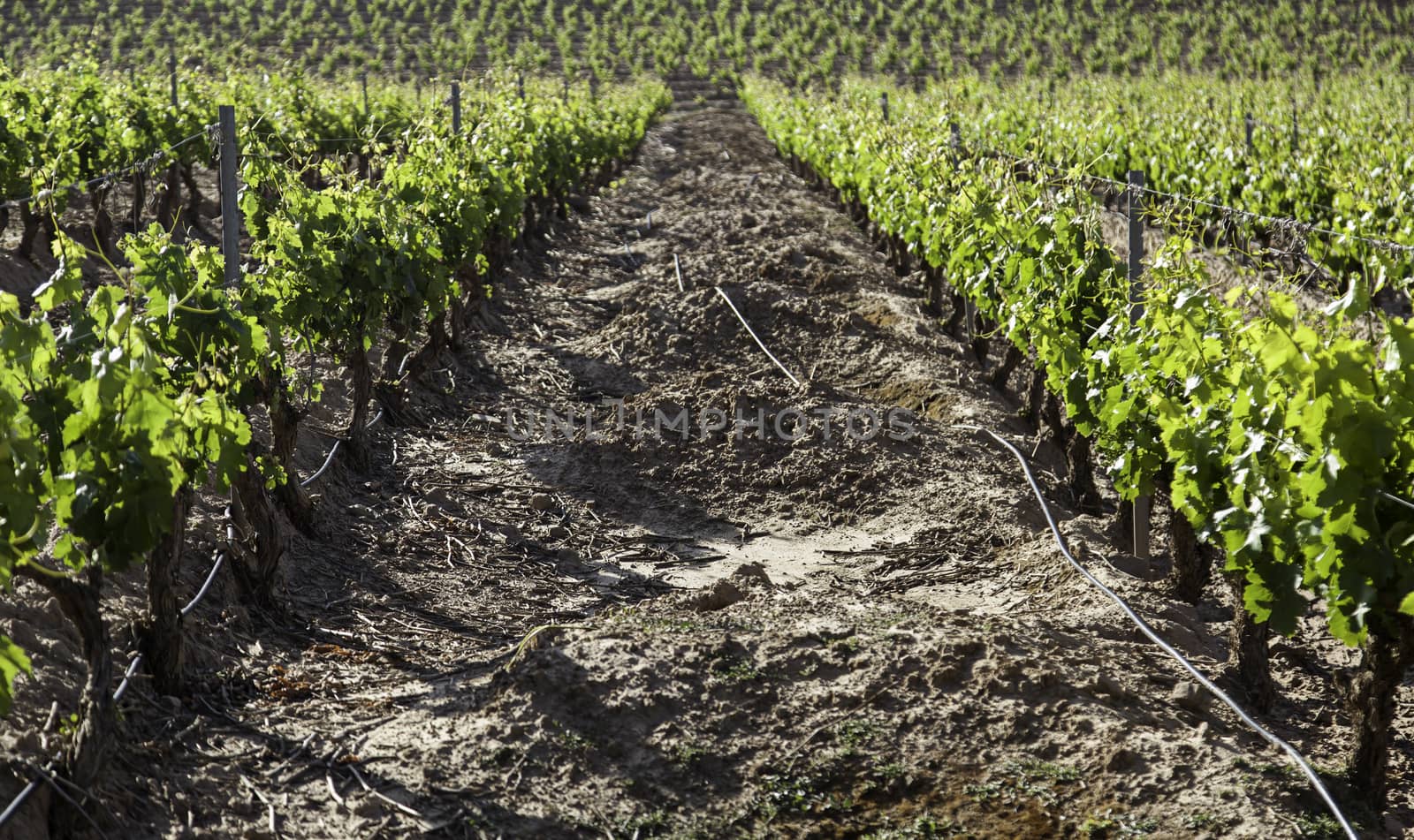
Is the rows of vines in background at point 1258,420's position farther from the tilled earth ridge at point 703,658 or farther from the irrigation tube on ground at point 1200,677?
the tilled earth ridge at point 703,658

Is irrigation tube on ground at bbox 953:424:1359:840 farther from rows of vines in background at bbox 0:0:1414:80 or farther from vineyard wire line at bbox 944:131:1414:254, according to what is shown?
rows of vines in background at bbox 0:0:1414:80

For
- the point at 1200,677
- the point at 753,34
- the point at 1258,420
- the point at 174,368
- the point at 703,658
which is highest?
the point at 174,368

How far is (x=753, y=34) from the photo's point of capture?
5462cm

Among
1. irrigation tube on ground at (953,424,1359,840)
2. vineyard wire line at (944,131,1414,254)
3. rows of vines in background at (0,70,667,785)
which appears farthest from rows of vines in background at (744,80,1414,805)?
rows of vines in background at (0,70,667,785)

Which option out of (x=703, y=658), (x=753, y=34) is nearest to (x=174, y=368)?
(x=703, y=658)

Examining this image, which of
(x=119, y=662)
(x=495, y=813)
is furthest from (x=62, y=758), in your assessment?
(x=495, y=813)

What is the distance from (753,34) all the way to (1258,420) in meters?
52.9

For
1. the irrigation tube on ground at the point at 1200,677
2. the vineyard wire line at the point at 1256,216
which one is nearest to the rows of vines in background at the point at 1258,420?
the irrigation tube on ground at the point at 1200,677

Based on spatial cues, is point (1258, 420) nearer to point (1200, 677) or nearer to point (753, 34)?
point (1200, 677)

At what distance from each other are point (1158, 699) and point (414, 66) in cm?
4752

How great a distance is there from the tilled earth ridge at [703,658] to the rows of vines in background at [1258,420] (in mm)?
546

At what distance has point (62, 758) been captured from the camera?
12.3ft

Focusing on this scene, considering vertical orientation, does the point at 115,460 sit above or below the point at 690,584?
above

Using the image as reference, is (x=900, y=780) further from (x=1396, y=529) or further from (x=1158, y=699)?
(x=1396, y=529)
